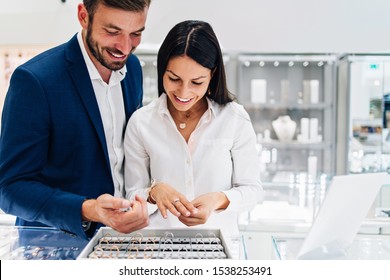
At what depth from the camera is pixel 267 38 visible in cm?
225

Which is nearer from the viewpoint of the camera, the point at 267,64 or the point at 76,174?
the point at 76,174

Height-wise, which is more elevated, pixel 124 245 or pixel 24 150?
pixel 24 150

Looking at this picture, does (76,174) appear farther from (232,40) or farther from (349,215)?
(232,40)

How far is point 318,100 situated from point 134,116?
1.89 metres

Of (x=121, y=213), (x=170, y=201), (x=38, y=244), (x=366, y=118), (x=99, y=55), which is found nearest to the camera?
(x=121, y=213)

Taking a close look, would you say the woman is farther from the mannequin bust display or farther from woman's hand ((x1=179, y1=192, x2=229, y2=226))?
the mannequin bust display

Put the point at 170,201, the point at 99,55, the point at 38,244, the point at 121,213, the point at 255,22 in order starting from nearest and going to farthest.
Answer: the point at 121,213, the point at 38,244, the point at 170,201, the point at 99,55, the point at 255,22

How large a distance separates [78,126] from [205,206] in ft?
1.53

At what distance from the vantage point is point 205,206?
4.31 feet

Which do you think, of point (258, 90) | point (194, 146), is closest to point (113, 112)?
point (194, 146)

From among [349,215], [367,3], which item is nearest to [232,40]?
[367,3]

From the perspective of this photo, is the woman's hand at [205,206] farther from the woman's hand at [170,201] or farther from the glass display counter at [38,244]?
the glass display counter at [38,244]

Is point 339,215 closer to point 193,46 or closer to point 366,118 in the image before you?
point 193,46

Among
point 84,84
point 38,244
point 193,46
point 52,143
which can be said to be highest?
point 193,46
